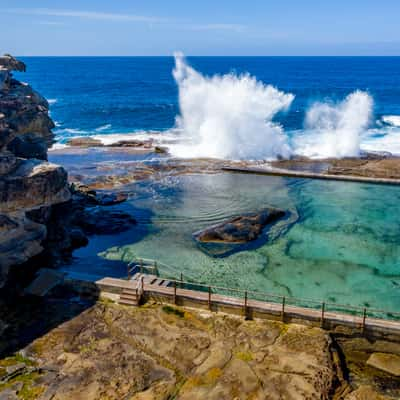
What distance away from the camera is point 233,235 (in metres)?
21.9

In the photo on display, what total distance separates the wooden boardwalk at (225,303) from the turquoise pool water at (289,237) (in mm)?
2335

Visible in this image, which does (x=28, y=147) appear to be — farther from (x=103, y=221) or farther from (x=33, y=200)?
(x=33, y=200)

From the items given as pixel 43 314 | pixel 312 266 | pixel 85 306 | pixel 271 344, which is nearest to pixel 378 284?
pixel 312 266

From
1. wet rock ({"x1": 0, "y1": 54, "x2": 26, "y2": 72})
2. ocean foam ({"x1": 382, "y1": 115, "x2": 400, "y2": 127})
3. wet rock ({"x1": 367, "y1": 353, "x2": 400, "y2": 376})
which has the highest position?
wet rock ({"x1": 0, "y1": 54, "x2": 26, "y2": 72})

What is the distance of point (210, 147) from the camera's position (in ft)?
Result: 131

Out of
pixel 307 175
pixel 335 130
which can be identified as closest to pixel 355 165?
pixel 307 175

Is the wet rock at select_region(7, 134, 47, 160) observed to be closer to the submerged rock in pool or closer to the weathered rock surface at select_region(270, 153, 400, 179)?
the submerged rock in pool

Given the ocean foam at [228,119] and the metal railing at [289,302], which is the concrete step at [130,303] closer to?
the metal railing at [289,302]

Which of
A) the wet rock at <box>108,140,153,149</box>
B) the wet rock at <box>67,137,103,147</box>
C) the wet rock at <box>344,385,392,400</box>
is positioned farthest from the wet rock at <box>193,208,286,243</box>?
the wet rock at <box>67,137,103,147</box>

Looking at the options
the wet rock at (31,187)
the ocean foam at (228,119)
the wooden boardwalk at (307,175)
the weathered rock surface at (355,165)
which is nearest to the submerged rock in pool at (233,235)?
the wet rock at (31,187)

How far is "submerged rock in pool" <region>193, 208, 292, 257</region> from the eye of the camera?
69.2 feet

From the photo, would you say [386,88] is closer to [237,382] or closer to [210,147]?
[210,147]

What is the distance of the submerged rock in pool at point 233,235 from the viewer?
69.2 ft

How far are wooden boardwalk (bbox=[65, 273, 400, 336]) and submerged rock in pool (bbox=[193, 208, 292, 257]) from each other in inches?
161
